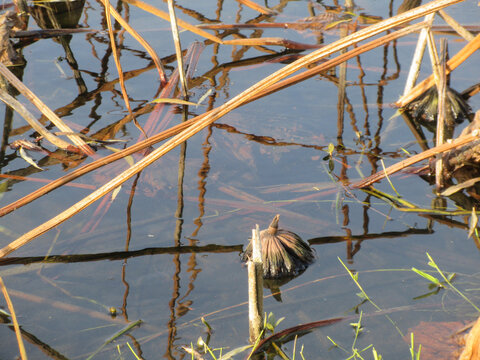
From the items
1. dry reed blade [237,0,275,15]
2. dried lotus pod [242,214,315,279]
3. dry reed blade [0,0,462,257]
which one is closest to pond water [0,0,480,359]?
dried lotus pod [242,214,315,279]

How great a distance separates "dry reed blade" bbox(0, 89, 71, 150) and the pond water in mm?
103

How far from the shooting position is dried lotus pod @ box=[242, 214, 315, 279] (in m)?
1.75

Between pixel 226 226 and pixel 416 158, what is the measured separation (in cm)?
79

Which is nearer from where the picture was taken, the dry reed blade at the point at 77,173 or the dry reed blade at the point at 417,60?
the dry reed blade at the point at 77,173

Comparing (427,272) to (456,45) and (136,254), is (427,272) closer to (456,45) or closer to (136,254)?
(136,254)

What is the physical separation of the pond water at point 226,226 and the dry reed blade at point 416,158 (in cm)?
7

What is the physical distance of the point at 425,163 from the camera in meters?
2.35

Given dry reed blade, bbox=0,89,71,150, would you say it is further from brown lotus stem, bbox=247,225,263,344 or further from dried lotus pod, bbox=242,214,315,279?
brown lotus stem, bbox=247,225,263,344

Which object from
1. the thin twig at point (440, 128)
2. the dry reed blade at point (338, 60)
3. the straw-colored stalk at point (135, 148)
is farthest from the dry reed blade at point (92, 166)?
the thin twig at point (440, 128)

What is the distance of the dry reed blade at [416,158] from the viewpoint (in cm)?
197

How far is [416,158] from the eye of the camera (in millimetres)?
2062

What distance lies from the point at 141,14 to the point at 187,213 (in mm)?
2330

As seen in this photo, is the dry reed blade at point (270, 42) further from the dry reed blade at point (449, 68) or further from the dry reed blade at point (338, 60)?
the dry reed blade at point (338, 60)

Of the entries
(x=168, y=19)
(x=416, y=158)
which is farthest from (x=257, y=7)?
(x=416, y=158)
